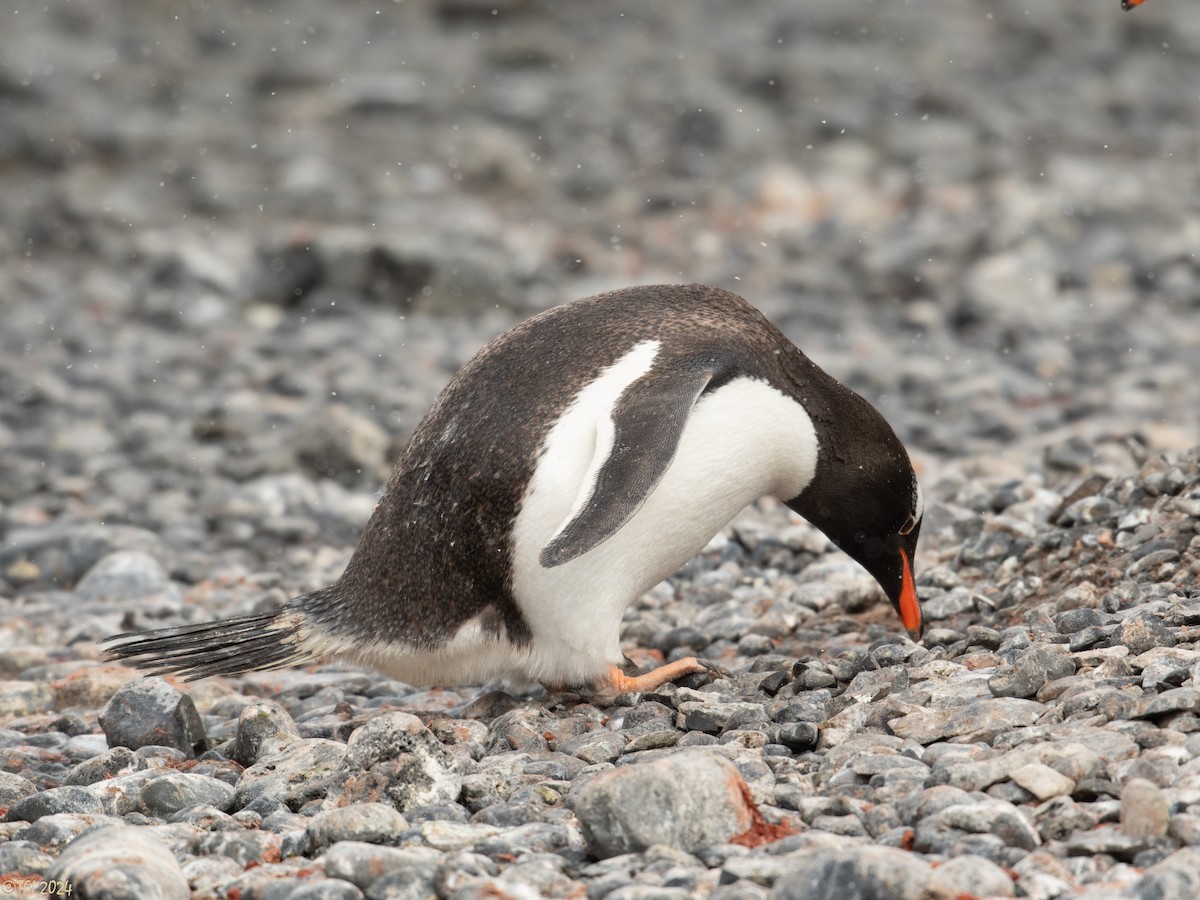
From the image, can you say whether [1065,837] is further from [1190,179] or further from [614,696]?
[1190,179]

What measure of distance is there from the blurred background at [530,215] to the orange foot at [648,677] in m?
2.69

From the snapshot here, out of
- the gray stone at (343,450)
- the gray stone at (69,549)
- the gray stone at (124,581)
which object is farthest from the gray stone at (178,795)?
the gray stone at (343,450)

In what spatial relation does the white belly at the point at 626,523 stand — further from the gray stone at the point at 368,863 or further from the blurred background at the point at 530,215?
the blurred background at the point at 530,215

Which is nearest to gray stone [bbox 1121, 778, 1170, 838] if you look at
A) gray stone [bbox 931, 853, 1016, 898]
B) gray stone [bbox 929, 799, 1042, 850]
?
gray stone [bbox 929, 799, 1042, 850]

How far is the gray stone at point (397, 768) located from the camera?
2998 mm

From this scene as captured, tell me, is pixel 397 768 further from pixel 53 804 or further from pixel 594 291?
pixel 594 291

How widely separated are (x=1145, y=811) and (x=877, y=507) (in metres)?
1.88

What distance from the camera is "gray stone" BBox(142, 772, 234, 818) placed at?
318 cm

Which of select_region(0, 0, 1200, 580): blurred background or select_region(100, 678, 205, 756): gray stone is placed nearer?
select_region(100, 678, 205, 756): gray stone

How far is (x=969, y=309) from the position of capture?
29.2 feet

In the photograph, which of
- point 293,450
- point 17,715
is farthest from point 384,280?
point 17,715

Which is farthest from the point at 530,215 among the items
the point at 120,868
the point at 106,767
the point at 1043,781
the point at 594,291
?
the point at 120,868

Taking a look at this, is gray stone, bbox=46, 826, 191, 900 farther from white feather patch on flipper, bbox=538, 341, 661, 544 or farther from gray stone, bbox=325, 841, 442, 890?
white feather patch on flipper, bbox=538, 341, 661, 544

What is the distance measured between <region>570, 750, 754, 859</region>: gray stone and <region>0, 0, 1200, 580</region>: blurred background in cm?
377
